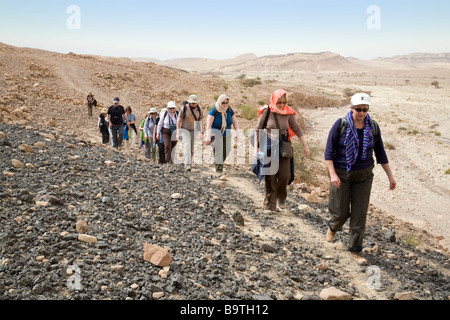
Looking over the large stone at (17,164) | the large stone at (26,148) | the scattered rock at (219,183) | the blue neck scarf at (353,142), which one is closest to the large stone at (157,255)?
the blue neck scarf at (353,142)

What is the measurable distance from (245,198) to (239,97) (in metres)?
19.9

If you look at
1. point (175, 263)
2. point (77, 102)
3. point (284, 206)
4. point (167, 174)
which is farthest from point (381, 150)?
point (77, 102)

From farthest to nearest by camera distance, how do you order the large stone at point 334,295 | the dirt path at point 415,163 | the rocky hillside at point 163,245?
the dirt path at point 415,163 → the large stone at point 334,295 → the rocky hillside at point 163,245

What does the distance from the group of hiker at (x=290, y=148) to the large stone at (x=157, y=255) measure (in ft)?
6.42

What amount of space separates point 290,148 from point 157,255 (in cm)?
258

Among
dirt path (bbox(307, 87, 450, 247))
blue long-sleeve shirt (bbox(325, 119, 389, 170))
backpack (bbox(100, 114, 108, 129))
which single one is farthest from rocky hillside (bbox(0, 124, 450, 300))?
backpack (bbox(100, 114, 108, 129))

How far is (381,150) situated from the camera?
4.17 meters

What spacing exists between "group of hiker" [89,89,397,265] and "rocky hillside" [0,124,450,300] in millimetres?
449

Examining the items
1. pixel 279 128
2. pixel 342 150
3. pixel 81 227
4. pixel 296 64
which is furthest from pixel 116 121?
pixel 296 64

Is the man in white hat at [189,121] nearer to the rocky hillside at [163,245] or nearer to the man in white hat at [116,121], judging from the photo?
the rocky hillside at [163,245]

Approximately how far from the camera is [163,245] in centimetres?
396

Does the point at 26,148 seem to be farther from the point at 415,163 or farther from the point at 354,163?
the point at 415,163

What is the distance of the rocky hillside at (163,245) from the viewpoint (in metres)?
3.17

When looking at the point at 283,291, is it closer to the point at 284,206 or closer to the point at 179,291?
the point at 179,291
